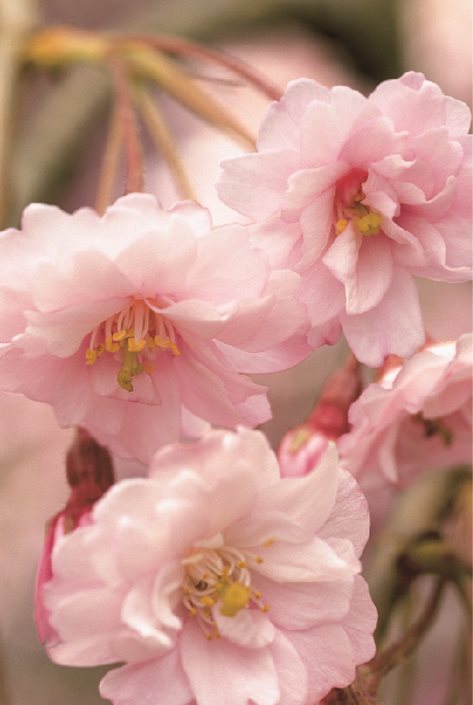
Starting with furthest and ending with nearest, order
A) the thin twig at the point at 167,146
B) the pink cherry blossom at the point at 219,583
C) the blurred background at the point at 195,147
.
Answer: the blurred background at the point at 195,147 < the thin twig at the point at 167,146 < the pink cherry blossom at the point at 219,583

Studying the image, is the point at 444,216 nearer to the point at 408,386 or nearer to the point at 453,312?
the point at 408,386

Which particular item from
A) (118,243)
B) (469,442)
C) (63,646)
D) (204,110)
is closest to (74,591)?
(63,646)

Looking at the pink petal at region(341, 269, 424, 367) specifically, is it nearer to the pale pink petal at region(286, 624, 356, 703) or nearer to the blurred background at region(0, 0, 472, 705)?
the pale pink petal at region(286, 624, 356, 703)

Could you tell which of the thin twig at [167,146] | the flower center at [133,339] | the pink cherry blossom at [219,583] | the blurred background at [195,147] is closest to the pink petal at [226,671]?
the pink cherry blossom at [219,583]

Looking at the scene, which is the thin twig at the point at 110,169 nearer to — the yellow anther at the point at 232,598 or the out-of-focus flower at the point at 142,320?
the out-of-focus flower at the point at 142,320

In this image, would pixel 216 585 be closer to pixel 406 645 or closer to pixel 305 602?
pixel 305 602

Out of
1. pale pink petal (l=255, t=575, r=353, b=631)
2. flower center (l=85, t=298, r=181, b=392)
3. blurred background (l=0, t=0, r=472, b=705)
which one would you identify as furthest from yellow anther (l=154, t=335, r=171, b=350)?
blurred background (l=0, t=0, r=472, b=705)

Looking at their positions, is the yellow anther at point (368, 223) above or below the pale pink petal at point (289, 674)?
above
